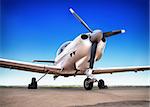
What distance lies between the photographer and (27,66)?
582 cm

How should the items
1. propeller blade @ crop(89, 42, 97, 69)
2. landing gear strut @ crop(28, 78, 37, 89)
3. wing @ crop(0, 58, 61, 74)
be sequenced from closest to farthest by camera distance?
1. wing @ crop(0, 58, 61, 74)
2. propeller blade @ crop(89, 42, 97, 69)
3. landing gear strut @ crop(28, 78, 37, 89)

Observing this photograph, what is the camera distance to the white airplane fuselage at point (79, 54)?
17.6 ft

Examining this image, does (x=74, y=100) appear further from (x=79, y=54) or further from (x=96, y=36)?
(x=79, y=54)

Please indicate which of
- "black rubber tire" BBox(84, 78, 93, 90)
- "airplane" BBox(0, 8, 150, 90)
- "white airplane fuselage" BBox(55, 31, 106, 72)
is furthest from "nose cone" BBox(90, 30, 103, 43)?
"black rubber tire" BBox(84, 78, 93, 90)

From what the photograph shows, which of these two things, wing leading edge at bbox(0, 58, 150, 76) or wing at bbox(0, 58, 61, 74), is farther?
wing leading edge at bbox(0, 58, 150, 76)

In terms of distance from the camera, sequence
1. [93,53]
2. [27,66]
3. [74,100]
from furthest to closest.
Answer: [27,66] < [93,53] < [74,100]

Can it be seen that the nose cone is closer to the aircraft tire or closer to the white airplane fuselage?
the white airplane fuselage

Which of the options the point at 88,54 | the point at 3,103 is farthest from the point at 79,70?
the point at 3,103

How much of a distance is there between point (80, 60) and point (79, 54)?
0.12 m

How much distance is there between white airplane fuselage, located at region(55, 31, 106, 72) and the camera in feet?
17.6

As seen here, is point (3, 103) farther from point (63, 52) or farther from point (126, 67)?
point (126, 67)

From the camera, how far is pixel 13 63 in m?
5.32

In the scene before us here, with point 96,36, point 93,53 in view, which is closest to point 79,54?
point 93,53

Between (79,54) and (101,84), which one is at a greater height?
(79,54)
